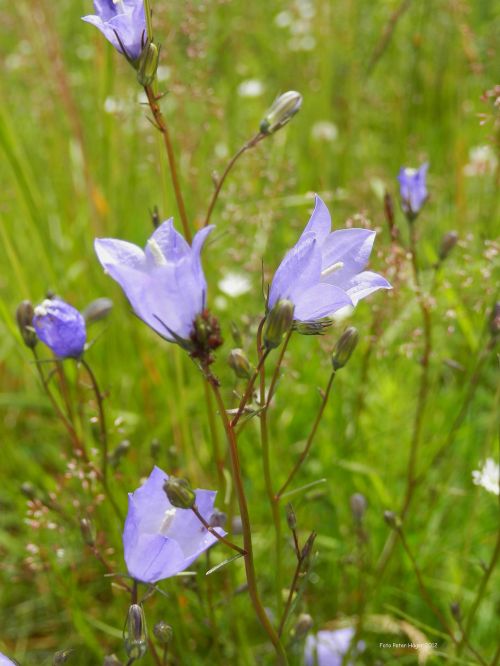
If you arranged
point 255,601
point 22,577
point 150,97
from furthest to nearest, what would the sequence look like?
point 22,577 → point 150,97 → point 255,601

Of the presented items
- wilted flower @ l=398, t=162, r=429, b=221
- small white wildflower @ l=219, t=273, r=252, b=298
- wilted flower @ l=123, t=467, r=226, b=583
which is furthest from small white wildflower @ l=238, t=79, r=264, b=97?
wilted flower @ l=123, t=467, r=226, b=583

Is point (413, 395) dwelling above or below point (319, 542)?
above

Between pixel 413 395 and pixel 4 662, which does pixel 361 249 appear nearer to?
pixel 4 662

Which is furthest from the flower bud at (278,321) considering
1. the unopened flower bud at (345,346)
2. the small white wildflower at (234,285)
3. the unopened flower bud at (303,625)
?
the small white wildflower at (234,285)

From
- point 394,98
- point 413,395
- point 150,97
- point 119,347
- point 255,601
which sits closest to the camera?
point 255,601

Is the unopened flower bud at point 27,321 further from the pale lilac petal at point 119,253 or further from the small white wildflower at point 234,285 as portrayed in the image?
the small white wildflower at point 234,285

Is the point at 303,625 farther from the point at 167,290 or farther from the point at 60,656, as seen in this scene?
the point at 167,290

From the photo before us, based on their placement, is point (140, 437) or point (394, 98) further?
point (394, 98)

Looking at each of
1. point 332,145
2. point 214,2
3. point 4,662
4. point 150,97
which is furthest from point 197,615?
point 332,145
